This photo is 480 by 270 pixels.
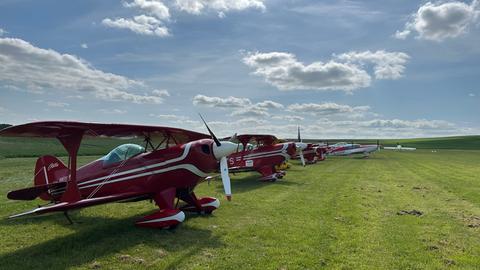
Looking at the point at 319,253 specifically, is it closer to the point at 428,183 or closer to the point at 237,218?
the point at 237,218

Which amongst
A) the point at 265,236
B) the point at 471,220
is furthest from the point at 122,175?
the point at 471,220

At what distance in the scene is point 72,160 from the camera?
7.47m

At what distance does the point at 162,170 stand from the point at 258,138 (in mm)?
10645

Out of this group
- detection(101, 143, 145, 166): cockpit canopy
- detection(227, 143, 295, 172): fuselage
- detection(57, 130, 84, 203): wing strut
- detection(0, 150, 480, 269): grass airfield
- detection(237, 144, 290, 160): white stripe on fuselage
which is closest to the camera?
detection(0, 150, 480, 269): grass airfield

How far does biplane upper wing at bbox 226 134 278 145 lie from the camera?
17.5 m

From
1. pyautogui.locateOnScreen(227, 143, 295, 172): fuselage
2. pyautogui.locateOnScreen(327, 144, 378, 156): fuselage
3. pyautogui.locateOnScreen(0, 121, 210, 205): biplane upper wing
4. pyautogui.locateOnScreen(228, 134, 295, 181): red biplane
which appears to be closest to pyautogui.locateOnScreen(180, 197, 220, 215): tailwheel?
pyautogui.locateOnScreen(0, 121, 210, 205): biplane upper wing

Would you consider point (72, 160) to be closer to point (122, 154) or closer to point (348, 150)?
point (122, 154)

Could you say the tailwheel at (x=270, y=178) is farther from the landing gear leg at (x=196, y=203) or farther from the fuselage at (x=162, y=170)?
the fuselage at (x=162, y=170)

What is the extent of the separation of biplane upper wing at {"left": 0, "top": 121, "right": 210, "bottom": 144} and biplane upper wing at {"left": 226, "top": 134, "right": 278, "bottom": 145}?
25.1 feet

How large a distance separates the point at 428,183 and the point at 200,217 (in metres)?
12.2

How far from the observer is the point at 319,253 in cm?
620

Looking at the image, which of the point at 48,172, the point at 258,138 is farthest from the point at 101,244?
the point at 258,138

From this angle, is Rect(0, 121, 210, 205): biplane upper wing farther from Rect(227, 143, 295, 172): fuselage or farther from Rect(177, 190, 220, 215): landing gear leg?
Rect(227, 143, 295, 172): fuselage

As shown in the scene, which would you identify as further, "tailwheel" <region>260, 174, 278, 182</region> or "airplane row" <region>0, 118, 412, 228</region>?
"tailwheel" <region>260, 174, 278, 182</region>
